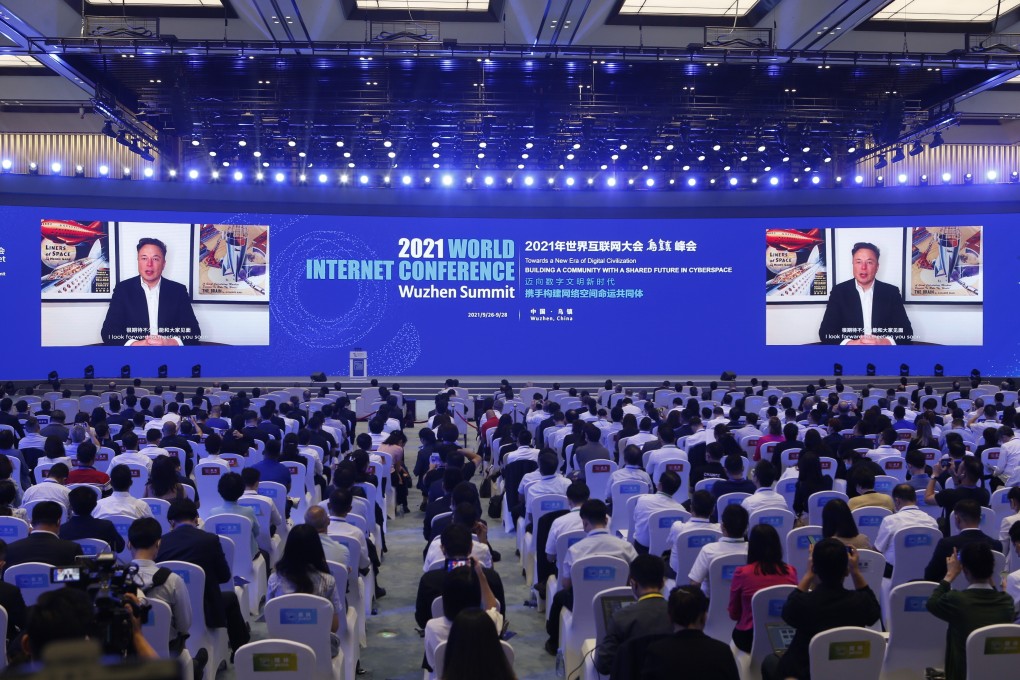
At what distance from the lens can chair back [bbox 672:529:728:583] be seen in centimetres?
557

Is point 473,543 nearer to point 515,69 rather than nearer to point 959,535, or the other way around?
point 959,535

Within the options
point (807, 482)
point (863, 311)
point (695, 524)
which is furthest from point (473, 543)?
point (863, 311)

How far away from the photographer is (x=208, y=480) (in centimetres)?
834

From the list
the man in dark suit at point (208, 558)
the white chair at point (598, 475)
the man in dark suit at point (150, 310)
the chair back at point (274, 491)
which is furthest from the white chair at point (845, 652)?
the man in dark suit at point (150, 310)

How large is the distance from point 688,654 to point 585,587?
1.87 meters

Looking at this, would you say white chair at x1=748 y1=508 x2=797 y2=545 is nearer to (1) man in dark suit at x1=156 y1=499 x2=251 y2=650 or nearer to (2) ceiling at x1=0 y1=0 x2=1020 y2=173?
(1) man in dark suit at x1=156 y1=499 x2=251 y2=650

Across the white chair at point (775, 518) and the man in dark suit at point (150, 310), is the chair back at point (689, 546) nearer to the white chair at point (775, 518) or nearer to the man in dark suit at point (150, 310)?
the white chair at point (775, 518)

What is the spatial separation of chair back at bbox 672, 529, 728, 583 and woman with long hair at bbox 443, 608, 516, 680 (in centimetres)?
261

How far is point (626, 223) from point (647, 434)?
42.8 ft

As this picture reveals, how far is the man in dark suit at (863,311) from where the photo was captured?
877 inches

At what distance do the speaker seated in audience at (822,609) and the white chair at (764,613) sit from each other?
0.92 feet

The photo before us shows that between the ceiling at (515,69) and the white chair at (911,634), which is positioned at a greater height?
the ceiling at (515,69)

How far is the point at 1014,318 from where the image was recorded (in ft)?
73.3

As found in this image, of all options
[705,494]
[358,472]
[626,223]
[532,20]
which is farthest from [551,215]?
[705,494]
